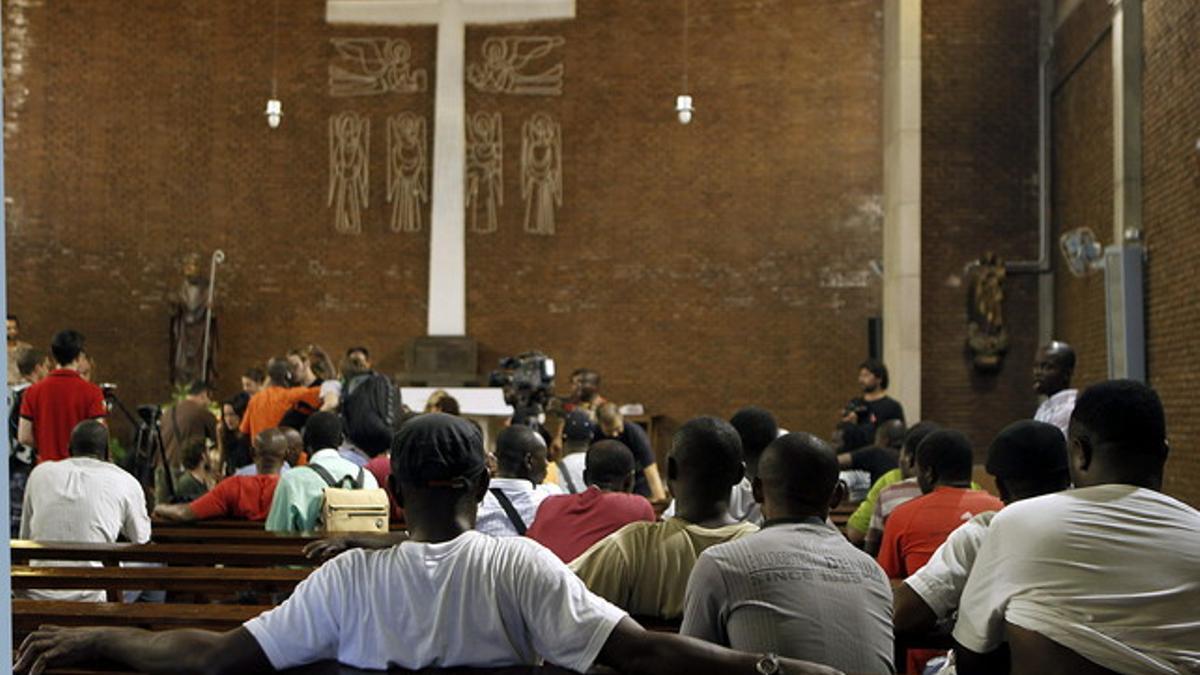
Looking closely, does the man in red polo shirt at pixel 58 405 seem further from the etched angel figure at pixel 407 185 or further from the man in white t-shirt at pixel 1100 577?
the etched angel figure at pixel 407 185

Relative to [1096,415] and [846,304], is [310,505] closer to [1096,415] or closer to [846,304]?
[1096,415]

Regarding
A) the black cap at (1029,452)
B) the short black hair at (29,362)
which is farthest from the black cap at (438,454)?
the short black hair at (29,362)

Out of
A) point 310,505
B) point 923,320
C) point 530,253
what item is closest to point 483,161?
point 530,253

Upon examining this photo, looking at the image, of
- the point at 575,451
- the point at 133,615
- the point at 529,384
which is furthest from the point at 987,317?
the point at 133,615

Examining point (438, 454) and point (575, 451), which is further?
point (575, 451)

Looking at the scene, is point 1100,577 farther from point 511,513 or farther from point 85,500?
point 85,500

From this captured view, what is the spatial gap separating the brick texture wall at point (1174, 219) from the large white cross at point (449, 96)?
6.66m

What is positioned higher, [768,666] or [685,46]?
[685,46]

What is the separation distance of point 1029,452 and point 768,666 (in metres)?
1.36

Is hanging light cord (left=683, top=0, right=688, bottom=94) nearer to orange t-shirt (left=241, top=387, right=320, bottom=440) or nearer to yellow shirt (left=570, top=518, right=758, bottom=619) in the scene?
orange t-shirt (left=241, top=387, right=320, bottom=440)

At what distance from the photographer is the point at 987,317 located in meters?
11.5

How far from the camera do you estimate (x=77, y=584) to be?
3674 millimetres

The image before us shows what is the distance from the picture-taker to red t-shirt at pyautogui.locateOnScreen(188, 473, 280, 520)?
5574 millimetres

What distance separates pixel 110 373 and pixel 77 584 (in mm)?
11000
